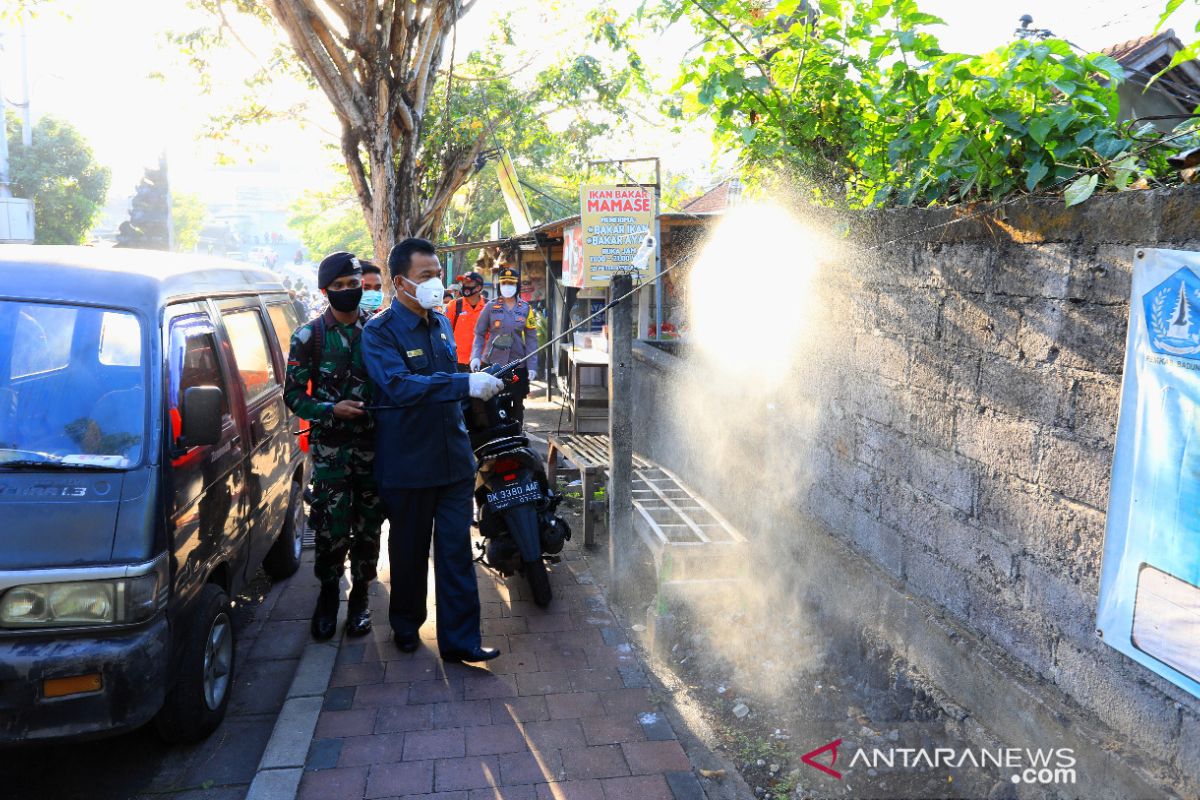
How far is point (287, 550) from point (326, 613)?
125 cm

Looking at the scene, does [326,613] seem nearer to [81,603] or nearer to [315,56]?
[81,603]

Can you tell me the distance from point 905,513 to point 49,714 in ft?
11.1

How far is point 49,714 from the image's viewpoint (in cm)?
298

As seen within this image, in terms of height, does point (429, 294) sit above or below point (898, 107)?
below

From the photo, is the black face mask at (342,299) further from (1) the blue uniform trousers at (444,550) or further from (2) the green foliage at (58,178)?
(2) the green foliage at (58,178)

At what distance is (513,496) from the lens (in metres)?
5.18

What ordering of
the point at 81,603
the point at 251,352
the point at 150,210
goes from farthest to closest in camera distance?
the point at 150,210 < the point at 251,352 < the point at 81,603

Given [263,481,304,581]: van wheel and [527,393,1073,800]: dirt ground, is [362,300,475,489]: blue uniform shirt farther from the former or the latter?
[263,481,304,581]: van wheel

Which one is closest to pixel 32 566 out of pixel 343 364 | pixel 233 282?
pixel 343 364

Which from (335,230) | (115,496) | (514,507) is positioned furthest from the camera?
(335,230)

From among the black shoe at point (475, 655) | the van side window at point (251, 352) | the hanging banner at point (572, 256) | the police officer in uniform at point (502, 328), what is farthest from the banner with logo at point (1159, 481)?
the hanging banner at point (572, 256)

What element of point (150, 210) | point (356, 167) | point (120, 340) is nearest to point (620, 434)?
point (120, 340)

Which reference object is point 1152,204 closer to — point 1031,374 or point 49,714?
point 1031,374

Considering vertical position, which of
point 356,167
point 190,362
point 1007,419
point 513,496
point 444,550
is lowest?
point 444,550
